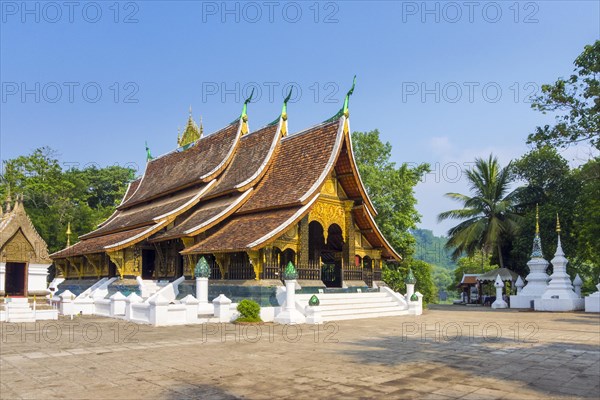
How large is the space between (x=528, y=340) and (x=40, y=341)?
976 cm

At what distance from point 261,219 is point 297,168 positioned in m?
2.61

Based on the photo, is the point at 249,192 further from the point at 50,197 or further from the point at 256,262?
the point at 50,197

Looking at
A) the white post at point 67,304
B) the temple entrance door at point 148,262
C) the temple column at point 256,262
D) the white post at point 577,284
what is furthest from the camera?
the white post at point 577,284

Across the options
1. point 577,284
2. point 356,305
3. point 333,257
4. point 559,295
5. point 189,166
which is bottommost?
point 559,295

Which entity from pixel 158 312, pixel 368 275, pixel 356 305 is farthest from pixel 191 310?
pixel 368 275

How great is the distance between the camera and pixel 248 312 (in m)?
13.9

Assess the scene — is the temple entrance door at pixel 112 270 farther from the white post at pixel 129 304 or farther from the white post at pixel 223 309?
the white post at pixel 223 309

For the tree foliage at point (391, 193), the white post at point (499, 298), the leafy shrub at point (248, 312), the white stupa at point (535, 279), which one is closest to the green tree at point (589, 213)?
the white stupa at point (535, 279)

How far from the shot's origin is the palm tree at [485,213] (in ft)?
97.6

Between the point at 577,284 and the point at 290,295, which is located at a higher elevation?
the point at 290,295

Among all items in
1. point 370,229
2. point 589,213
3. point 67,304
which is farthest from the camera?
point 589,213

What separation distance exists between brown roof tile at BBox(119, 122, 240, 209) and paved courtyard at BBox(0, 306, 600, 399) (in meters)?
10.5

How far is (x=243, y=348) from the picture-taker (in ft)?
29.8

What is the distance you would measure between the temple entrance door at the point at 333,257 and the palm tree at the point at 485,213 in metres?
11.2
